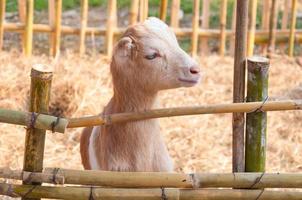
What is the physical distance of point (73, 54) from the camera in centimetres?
776

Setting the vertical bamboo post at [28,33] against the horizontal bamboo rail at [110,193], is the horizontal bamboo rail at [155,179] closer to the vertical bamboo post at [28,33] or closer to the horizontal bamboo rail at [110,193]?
the horizontal bamboo rail at [110,193]

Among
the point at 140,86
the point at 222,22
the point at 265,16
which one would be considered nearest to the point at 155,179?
the point at 140,86

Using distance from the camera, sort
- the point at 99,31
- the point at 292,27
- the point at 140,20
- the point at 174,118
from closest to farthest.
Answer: the point at 174,118 → the point at 140,20 → the point at 99,31 → the point at 292,27

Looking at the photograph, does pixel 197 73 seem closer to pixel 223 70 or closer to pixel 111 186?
pixel 111 186

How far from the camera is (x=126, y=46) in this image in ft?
11.8

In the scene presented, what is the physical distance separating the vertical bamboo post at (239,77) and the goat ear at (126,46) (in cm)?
55

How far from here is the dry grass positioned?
18.9 feet

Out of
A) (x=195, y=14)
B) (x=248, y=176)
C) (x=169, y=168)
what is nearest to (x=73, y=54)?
(x=195, y=14)

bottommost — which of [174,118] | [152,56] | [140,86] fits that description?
[174,118]

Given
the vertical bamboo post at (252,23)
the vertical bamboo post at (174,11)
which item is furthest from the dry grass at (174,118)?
the vertical bamboo post at (174,11)

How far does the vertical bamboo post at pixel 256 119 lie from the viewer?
333 centimetres

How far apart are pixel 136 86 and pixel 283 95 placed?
3.76m

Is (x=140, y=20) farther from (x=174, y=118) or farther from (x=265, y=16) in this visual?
(x=265, y=16)

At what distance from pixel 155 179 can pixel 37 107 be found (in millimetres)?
649
